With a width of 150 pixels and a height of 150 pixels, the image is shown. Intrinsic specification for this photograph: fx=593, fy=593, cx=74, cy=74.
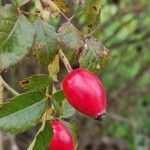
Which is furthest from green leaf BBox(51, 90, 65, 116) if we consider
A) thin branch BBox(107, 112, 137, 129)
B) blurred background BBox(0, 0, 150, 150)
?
thin branch BBox(107, 112, 137, 129)

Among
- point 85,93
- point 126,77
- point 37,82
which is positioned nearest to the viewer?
point 85,93

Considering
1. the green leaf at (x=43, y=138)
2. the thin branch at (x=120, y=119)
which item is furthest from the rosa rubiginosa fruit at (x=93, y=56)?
the thin branch at (x=120, y=119)

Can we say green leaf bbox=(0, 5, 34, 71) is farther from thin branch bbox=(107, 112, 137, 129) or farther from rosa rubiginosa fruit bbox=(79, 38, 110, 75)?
thin branch bbox=(107, 112, 137, 129)

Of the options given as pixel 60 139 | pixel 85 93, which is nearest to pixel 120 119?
pixel 60 139

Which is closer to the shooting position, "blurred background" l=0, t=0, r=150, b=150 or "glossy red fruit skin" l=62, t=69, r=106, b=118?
"glossy red fruit skin" l=62, t=69, r=106, b=118

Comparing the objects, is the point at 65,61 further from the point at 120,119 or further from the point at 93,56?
the point at 120,119

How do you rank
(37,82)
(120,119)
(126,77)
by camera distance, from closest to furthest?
(37,82)
(120,119)
(126,77)
